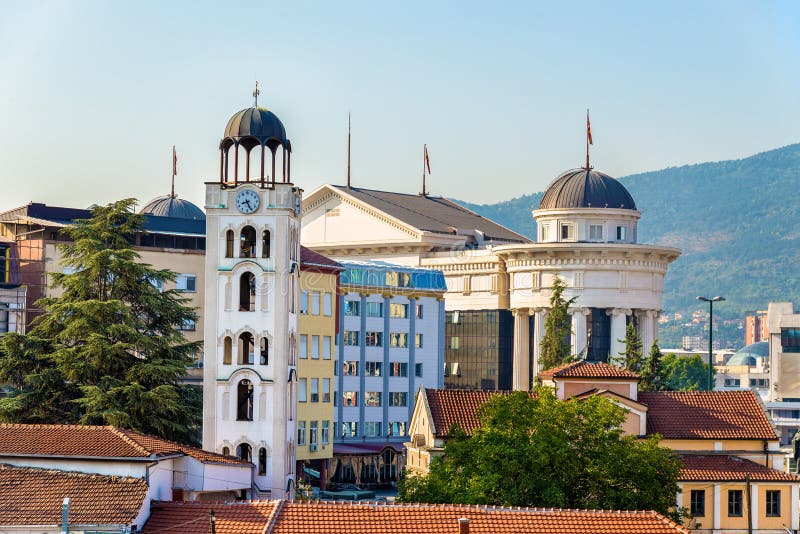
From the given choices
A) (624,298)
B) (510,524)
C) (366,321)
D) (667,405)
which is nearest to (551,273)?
(624,298)

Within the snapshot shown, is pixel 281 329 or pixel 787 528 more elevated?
pixel 281 329

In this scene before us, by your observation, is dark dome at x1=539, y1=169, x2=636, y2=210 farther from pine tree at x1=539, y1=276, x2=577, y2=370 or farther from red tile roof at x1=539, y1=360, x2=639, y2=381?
red tile roof at x1=539, y1=360, x2=639, y2=381

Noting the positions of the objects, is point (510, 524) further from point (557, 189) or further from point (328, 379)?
point (557, 189)

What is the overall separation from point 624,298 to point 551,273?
18.8ft

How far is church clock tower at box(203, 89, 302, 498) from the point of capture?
73875 millimetres

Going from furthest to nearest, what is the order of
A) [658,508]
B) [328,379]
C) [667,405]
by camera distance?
[328,379] → [667,405] → [658,508]

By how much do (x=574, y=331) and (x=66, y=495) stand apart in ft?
271

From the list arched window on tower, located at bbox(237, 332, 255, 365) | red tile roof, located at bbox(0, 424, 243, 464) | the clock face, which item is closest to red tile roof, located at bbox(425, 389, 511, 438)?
arched window on tower, located at bbox(237, 332, 255, 365)

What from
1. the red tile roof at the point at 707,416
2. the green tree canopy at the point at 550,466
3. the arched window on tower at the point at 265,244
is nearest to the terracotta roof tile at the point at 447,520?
the green tree canopy at the point at 550,466

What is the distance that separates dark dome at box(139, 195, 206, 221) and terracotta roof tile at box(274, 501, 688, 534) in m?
79.3

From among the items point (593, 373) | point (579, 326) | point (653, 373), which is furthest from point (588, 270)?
point (593, 373)

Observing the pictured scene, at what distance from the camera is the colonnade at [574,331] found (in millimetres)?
135750

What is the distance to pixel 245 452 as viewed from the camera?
243 ft

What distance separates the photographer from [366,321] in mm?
121500
